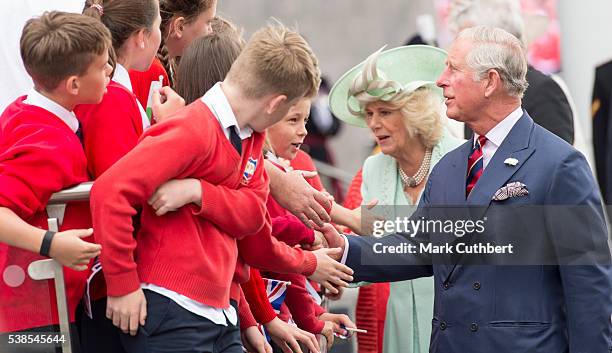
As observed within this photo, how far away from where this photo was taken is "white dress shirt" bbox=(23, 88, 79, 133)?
3.79 metres

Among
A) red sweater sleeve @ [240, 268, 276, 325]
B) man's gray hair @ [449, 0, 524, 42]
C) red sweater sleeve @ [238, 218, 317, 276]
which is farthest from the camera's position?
man's gray hair @ [449, 0, 524, 42]

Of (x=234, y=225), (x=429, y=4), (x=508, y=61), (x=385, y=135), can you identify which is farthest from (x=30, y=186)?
(x=429, y=4)

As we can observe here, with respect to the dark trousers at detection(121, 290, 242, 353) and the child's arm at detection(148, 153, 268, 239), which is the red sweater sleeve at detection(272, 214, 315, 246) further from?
the dark trousers at detection(121, 290, 242, 353)

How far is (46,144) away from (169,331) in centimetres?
65

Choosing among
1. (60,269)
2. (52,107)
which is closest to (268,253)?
(60,269)

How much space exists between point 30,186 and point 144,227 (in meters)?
0.35

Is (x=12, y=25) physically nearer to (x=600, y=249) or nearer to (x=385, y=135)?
(x=385, y=135)

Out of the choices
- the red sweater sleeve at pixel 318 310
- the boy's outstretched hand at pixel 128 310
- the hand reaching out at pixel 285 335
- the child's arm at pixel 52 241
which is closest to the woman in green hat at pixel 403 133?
the red sweater sleeve at pixel 318 310

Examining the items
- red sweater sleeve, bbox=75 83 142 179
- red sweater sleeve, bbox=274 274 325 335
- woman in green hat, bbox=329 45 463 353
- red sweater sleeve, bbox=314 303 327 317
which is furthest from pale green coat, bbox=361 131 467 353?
red sweater sleeve, bbox=75 83 142 179

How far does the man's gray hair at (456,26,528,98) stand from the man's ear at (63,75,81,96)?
1724 millimetres

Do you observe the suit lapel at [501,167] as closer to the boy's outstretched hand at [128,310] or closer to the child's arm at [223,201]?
the child's arm at [223,201]

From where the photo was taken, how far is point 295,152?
202 inches

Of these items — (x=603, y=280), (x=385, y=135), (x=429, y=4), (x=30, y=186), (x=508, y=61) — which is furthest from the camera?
(x=429, y=4)

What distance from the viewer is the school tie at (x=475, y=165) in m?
4.85
